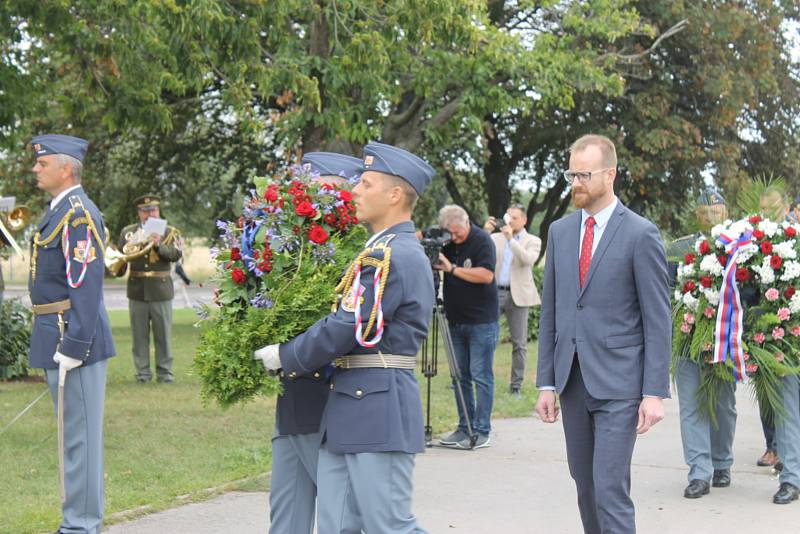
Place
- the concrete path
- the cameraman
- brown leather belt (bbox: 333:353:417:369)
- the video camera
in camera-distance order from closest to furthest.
→ brown leather belt (bbox: 333:353:417:369) → the concrete path → the video camera → the cameraman

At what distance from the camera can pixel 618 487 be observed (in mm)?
4867

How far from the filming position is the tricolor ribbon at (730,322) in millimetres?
7223

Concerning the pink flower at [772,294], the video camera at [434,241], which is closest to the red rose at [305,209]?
the pink flower at [772,294]

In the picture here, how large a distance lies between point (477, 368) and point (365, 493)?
5037 mm

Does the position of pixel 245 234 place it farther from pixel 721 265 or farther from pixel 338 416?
pixel 721 265

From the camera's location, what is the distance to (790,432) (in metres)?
7.44

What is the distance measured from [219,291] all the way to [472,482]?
11.7 feet

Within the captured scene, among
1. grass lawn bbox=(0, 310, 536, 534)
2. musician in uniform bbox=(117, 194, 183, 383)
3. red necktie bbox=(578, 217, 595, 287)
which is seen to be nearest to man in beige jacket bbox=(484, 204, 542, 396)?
grass lawn bbox=(0, 310, 536, 534)

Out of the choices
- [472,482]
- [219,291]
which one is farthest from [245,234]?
[472,482]

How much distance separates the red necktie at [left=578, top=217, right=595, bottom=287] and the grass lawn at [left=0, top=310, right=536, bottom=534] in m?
1.81

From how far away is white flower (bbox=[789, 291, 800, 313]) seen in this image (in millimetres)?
7199

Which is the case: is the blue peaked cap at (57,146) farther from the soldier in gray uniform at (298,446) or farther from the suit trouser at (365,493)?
the suit trouser at (365,493)

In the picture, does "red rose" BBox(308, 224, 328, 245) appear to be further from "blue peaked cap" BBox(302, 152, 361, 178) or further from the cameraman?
the cameraman

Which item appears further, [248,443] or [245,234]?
[248,443]
